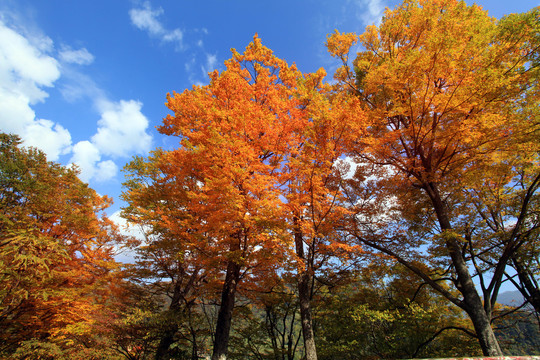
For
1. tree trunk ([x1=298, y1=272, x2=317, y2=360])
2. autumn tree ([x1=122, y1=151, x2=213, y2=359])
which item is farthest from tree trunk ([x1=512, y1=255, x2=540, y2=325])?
autumn tree ([x1=122, y1=151, x2=213, y2=359])

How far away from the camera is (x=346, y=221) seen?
796cm

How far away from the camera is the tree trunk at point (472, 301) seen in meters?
5.30

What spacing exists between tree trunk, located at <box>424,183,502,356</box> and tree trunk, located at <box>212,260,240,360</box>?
641cm

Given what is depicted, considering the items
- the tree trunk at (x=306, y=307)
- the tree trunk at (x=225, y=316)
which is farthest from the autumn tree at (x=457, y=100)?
the tree trunk at (x=225, y=316)

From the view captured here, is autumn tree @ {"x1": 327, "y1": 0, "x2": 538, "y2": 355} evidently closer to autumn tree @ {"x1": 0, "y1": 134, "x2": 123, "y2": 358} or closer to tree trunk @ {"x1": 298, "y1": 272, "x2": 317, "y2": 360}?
tree trunk @ {"x1": 298, "y1": 272, "x2": 317, "y2": 360}

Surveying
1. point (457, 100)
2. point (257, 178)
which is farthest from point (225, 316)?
point (457, 100)

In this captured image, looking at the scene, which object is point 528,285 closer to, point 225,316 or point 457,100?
point 457,100

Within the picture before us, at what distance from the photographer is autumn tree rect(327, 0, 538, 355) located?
199 inches

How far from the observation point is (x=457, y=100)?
5199 millimetres

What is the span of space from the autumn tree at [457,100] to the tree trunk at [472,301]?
0.02 metres

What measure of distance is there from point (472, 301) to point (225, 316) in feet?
22.8

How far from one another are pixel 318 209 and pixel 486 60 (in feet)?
17.1

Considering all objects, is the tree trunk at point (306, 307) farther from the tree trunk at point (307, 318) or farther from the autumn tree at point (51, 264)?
the autumn tree at point (51, 264)

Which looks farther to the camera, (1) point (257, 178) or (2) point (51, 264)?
(2) point (51, 264)
